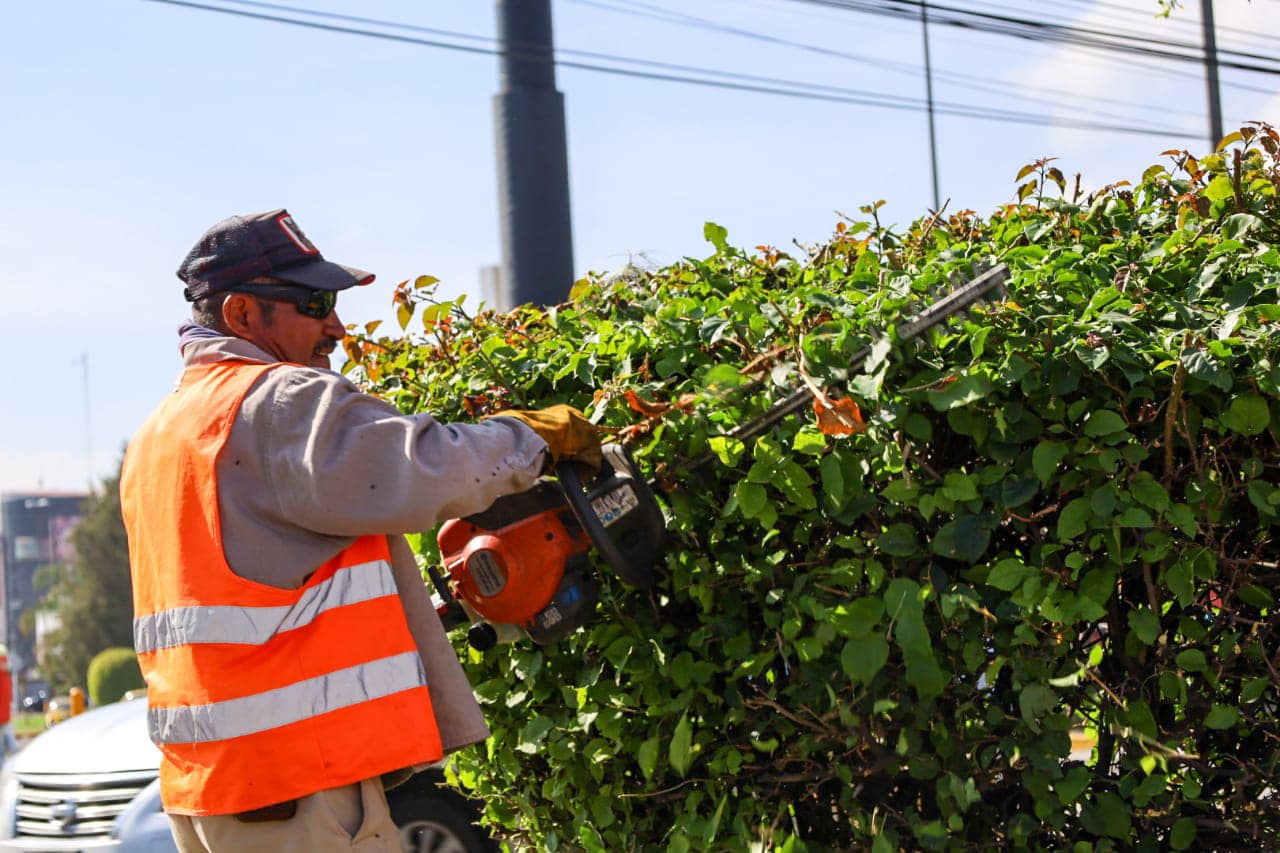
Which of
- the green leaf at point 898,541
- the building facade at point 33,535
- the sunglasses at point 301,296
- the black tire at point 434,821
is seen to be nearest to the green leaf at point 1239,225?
the green leaf at point 898,541

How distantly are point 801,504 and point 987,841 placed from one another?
742 mm

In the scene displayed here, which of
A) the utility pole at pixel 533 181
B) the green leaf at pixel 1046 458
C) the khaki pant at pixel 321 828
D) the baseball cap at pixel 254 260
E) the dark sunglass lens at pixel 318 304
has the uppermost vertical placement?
the utility pole at pixel 533 181

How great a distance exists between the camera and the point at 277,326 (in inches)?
111

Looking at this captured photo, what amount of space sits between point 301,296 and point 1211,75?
550 inches

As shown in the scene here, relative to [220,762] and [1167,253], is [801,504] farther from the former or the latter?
[220,762]

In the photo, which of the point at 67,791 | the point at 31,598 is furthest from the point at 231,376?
the point at 31,598

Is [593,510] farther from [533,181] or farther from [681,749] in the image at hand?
[533,181]

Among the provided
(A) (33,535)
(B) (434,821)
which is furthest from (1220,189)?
(A) (33,535)

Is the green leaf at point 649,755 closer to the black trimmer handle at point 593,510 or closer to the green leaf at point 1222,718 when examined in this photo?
the black trimmer handle at point 593,510

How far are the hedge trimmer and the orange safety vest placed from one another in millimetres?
266

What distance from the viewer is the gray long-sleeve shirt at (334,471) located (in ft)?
8.15

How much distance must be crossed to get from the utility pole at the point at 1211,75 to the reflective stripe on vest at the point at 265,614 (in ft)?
44.0

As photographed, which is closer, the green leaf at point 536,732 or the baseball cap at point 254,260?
the baseball cap at point 254,260

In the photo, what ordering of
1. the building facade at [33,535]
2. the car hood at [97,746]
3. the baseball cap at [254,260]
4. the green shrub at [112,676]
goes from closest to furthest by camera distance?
1. the baseball cap at [254,260]
2. the car hood at [97,746]
3. the green shrub at [112,676]
4. the building facade at [33,535]
